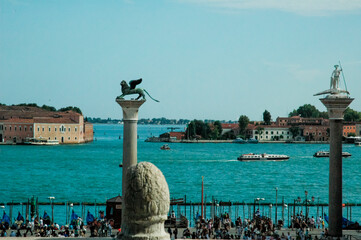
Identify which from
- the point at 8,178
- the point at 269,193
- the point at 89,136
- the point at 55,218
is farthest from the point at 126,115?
the point at 89,136

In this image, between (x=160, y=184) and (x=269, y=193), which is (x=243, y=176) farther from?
(x=160, y=184)

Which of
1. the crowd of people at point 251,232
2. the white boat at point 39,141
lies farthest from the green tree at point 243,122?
the crowd of people at point 251,232

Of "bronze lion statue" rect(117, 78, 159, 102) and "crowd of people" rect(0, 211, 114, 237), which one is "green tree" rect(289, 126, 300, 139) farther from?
"bronze lion statue" rect(117, 78, 159, 102)

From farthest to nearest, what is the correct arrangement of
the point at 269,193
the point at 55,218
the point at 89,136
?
1. the point at 89,136
2. the point at 269,193
3. the point at 55,218

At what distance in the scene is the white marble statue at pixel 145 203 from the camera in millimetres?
7168

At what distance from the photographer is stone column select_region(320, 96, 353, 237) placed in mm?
11320

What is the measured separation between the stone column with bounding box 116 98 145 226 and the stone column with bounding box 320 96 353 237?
3469 mm

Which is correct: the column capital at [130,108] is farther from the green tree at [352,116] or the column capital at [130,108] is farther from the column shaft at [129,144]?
the green tree at [352,116]

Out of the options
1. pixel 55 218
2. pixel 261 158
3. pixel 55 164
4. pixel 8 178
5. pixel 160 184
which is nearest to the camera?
pixel 160 184

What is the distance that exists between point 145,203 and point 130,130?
439cm

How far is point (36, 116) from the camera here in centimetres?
9619

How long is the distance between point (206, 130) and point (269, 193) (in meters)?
75.9

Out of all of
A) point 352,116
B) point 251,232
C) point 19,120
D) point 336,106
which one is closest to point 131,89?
point 336,106

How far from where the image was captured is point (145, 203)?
7.16 meters
